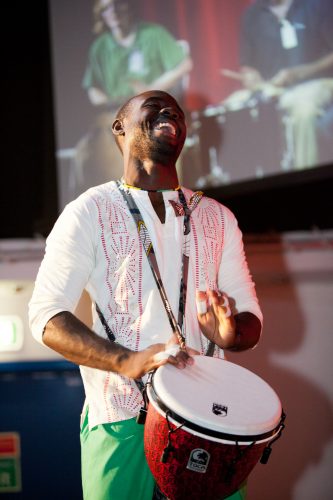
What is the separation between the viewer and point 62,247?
1.61 meters

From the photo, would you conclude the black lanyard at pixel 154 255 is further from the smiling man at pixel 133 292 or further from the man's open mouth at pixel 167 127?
the man's open mouth at pixel 167 127

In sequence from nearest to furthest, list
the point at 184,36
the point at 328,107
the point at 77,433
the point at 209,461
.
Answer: the point at 209,461 < the point at 77,433 < the point at 328,107 < the point at 184,36

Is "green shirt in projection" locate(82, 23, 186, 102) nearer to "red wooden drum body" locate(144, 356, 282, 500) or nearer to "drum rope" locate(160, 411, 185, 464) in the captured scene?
"red wooden drum body" locate(144, 356, 282, 500)

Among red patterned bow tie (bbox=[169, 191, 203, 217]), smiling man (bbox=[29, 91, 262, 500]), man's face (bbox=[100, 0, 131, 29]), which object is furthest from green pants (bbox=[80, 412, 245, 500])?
man's face (bbox=[100, 0, 131, 29])

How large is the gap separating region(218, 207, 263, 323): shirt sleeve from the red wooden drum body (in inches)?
12.4

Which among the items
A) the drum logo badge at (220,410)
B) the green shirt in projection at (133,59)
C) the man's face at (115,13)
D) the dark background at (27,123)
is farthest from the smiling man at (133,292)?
the dark background at (27,123)

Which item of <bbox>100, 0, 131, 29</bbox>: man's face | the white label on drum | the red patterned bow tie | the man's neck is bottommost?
the white label on drum

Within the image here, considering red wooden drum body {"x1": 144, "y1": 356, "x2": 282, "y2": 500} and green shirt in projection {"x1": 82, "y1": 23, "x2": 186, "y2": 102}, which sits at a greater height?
green shirt in projection {"x1": 82, "y1": 23, "x2": 186, "y2": 102}

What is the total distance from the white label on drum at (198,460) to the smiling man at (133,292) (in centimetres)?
20

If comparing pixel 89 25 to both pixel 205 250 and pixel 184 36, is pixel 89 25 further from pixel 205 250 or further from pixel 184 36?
pixel 205 250

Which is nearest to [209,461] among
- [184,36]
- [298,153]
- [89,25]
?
[298,153]

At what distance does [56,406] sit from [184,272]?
66.7 inches

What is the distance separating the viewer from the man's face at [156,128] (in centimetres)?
173

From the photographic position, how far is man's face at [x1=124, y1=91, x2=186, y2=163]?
5.69 ft
